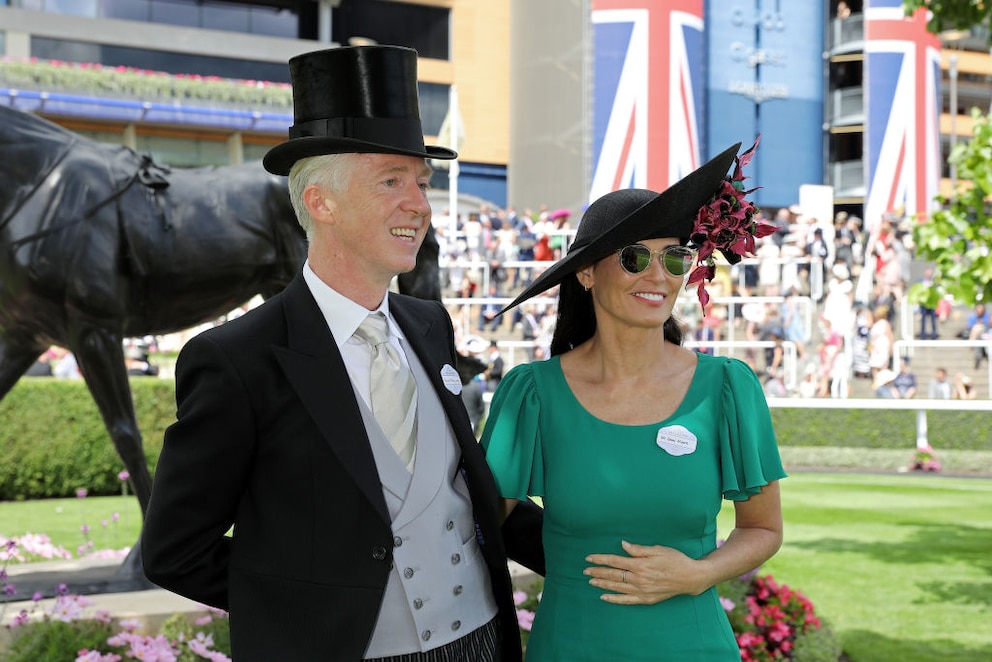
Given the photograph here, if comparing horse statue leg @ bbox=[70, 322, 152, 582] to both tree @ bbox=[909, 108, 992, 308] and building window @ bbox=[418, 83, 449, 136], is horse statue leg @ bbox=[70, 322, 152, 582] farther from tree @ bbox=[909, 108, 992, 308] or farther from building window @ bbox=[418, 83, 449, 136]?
building window @ bbox=[418, 83, 449, 136]

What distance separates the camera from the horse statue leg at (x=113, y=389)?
4902 mm

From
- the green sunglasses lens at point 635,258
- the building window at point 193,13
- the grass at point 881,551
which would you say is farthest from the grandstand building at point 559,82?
the green sunglasses lens at point 635,258

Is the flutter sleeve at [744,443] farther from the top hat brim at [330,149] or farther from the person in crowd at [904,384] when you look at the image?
the person in crowd at [904,384]

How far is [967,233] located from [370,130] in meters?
5.65

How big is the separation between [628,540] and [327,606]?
0.74 meters

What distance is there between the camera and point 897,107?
34.2m

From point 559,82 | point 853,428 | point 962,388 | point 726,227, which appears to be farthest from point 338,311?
point 559,82

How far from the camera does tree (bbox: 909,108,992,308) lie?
22.7ft

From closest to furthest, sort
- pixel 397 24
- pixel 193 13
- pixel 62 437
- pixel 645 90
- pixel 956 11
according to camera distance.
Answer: pixel 956 11 → pixel 62 437 → pixel 645 90 → pixel 193 13 → pixel 397 24

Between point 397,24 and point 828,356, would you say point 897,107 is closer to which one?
point 397,24

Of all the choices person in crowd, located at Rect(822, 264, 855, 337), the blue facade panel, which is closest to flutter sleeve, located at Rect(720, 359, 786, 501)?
person in crowd, located at Rect(822, 264, 855, 337)

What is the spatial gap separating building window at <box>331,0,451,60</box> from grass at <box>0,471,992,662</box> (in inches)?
1133

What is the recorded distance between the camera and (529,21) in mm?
37438

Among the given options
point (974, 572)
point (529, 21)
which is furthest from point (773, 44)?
point (974, 572)
